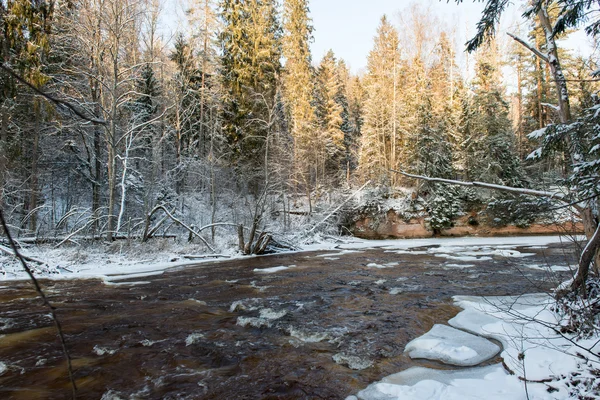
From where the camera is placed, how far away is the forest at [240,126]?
578 inches

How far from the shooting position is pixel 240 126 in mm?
23000

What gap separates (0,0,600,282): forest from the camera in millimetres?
14672

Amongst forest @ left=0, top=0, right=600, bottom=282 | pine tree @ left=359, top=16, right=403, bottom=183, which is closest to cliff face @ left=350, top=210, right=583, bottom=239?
forest @ left=0, top=0, right=600, bottom=282

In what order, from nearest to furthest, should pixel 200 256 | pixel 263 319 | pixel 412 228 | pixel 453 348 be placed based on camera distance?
pixel 453 348 < pixel 263 319 < pixel 200 256 < pixel 412 228

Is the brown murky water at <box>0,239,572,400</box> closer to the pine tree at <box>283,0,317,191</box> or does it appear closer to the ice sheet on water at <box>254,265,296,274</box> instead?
the ice sheet on water at <box>254,265,296,274</box>

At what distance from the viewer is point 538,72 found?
23.0 m

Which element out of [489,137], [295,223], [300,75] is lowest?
[295,223]

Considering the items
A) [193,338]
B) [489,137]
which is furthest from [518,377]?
[489,137]

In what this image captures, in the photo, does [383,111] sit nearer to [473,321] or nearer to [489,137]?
[489,137]

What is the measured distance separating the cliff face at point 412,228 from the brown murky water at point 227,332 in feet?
47.9

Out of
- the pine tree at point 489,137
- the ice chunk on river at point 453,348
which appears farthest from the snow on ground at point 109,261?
the pine tree at point 489,137

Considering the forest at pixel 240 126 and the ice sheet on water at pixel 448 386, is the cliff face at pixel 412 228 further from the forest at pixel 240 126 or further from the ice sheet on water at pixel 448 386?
the ice sheet on water at pixel 448 386

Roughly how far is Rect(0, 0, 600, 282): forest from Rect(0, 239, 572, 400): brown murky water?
6299 mm

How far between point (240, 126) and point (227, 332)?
64.0 ft
